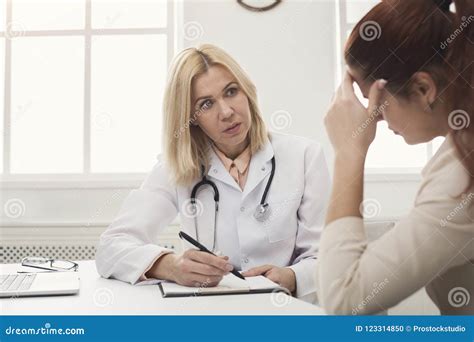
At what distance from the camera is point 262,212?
1153 mm

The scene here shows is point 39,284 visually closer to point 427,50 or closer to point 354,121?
point 354,121

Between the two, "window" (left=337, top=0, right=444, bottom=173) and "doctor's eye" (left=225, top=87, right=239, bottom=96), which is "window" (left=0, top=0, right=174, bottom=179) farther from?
"window" (left=337, top=0, right=444, bottom=173)

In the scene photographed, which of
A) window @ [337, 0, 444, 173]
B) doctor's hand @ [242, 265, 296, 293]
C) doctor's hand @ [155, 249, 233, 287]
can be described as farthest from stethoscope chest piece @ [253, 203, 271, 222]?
window @ [337, 0, 444, 173]

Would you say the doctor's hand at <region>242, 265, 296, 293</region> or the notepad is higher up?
the notepad

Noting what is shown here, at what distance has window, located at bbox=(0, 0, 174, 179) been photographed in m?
1.12

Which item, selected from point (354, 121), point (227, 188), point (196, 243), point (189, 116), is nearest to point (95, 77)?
point (189, 116)

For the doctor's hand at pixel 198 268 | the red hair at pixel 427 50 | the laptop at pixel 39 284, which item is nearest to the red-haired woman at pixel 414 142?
the red hair at pixel 427 50

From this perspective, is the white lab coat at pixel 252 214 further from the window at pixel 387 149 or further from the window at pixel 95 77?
the window at pixel 387 149

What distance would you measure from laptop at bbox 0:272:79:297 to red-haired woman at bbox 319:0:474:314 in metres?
0.50

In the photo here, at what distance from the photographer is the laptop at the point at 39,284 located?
0.92 metres

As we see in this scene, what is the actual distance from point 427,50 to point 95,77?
79 centimetres
